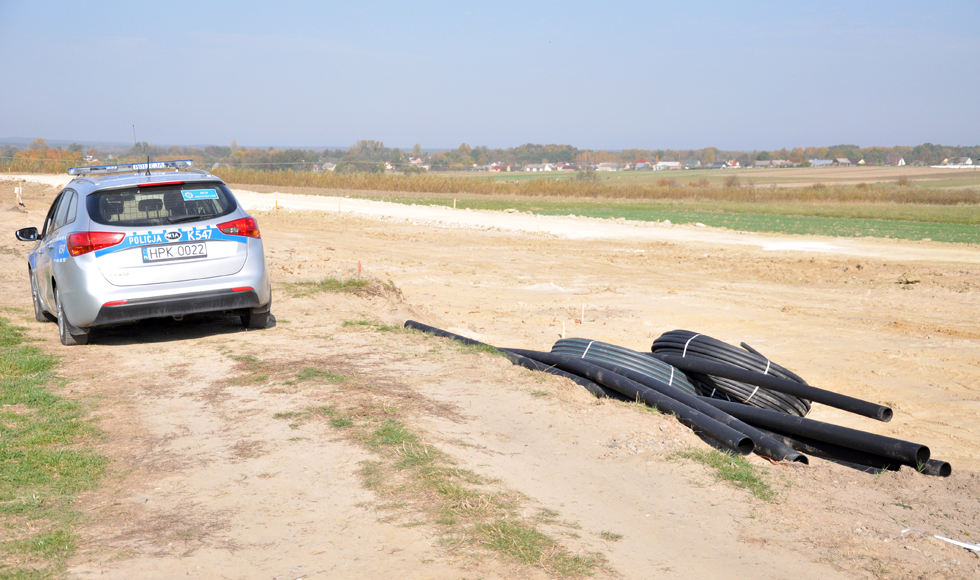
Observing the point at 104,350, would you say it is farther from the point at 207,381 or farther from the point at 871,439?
the point at 871,439

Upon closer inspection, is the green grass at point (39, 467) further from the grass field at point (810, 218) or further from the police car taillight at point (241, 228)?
the grass field at point (810, 218)

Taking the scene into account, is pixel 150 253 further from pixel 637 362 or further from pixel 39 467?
pixel 637 362

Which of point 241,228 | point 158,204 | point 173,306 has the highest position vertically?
point 158,204

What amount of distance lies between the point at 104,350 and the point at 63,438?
3109 millimetres

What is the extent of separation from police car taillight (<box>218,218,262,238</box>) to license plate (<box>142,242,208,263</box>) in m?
0.29

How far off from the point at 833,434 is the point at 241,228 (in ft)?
20.2

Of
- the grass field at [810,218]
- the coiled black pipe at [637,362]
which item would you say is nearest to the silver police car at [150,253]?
the coiled black pipe at [637,362]

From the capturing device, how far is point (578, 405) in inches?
246

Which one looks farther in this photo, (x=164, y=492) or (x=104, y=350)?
(x=104, y=350)

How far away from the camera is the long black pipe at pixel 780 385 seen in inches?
274

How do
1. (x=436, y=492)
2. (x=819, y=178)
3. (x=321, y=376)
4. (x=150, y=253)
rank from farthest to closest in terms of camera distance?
(x=819, y=178)
(x=150, y=253)
(x=321, y=376)
(x=436, y=492)

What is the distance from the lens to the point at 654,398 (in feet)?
21.0

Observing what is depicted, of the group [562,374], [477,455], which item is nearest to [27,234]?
[562,374]

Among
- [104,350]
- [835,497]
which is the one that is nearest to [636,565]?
[835,497]
